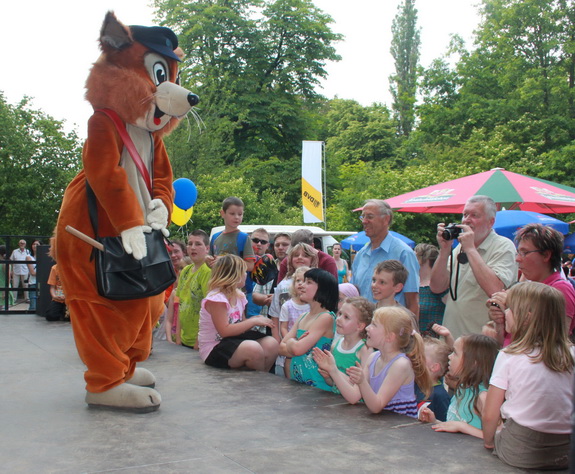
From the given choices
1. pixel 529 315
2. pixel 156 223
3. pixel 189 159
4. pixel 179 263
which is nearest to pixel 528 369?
pixel 529 315

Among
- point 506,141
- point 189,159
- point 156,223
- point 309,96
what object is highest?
point 309,96

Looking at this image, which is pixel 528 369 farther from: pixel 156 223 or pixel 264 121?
pixel 264 121

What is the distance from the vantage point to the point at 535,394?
2822 millimetres

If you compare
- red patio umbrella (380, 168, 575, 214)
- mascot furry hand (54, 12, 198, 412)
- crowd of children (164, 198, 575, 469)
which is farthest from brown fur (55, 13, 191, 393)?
red patio umbrella (380, 168, 575, 214)

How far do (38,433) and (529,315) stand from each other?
2613 millimetres

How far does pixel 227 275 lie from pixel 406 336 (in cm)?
190

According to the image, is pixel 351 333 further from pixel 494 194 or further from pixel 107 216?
pixel 494 194

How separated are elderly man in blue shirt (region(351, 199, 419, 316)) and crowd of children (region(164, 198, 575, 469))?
189 millimetres

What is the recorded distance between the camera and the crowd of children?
9.33ft

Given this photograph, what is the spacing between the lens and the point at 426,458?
2.89m

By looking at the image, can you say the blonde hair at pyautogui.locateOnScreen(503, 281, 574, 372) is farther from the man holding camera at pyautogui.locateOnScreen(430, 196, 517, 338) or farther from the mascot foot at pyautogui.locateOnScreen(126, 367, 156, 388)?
the mascot foot at pyautogui.locateOnScreen(126, 367, 156, 388)

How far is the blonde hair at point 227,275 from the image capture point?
516 centimetres

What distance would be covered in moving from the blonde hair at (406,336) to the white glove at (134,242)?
1524 mm

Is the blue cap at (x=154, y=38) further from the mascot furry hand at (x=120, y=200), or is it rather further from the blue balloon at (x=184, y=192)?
the blue balloon at (x=184, y=192)
